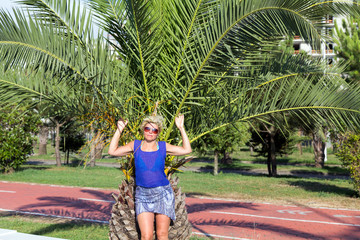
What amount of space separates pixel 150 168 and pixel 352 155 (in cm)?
1032

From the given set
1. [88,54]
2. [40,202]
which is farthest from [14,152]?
[88,54]

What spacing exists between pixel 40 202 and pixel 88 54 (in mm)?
7466

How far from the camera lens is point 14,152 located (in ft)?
63.8

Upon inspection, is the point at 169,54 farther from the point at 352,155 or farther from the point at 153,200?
the point at 352,155

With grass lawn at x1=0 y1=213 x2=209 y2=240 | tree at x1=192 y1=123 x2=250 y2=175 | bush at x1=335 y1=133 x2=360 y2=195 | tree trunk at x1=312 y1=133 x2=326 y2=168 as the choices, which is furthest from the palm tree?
tree trunk at x1=312 y1=133 x2=326 y2=168

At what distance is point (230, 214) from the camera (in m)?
10.0

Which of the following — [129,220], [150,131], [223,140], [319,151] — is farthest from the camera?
[319,151]

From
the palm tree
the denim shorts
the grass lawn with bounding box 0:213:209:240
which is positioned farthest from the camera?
the grass lawn with bounding box 0:213:209:240

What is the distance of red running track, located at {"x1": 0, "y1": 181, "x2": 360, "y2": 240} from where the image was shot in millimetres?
7997

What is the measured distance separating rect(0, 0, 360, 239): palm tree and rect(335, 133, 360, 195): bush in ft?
24.7

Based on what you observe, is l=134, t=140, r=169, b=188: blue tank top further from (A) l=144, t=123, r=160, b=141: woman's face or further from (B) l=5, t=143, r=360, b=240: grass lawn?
(B) l=5, t=143, r=360, b=240: grass lawn

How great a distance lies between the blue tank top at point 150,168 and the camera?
13.4 ft

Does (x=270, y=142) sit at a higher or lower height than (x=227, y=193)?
higher

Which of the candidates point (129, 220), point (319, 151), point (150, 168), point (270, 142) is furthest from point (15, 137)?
point (319, 151)
